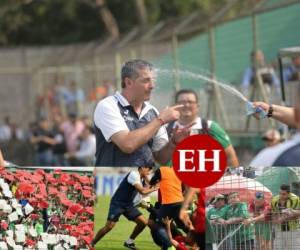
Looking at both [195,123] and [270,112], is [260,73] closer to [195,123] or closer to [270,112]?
[195,123]

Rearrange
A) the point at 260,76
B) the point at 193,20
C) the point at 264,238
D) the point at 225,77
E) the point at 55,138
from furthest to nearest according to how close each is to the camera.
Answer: the point at 55,138 < the point at 193,20 < the point at 225,77 < the point at 260,76 < the point at 264,238

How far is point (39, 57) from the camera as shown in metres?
43.6

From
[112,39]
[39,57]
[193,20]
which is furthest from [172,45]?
[39,57]

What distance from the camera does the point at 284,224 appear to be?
26.4 feet

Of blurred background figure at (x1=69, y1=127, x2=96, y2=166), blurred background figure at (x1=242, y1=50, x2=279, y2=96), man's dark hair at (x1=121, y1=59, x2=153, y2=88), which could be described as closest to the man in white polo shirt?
man's dark hair at (x1=121, y1=59, x2=153, y2=88)

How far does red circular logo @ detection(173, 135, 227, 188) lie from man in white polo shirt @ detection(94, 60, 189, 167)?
0.45 feet

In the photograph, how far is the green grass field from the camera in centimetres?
837

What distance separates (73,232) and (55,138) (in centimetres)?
1906

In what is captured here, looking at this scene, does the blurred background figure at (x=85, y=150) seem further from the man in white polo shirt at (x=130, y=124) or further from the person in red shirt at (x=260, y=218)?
the person in red shirt at (x=260, y=218)

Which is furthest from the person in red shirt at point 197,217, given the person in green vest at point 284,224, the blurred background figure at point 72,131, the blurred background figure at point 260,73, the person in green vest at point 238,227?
the blurred background figure at point 72,131

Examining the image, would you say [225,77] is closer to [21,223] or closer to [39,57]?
[21,223]

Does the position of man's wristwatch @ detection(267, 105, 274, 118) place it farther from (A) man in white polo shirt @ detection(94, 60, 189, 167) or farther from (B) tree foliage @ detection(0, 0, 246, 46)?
(B) tree foliage @ detection(0, 0, 246, 46)

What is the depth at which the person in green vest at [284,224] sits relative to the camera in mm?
8023

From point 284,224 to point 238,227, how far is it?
1.01 feet
